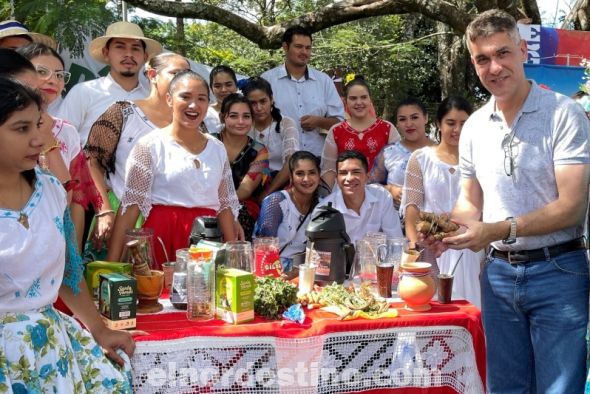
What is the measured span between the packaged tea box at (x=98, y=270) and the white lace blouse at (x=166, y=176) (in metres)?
0.63

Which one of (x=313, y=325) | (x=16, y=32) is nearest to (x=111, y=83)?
(x=16, y=32)

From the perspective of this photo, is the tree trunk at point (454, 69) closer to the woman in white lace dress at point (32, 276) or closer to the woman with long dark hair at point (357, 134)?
the woman with long dark hair at point (357, 134)

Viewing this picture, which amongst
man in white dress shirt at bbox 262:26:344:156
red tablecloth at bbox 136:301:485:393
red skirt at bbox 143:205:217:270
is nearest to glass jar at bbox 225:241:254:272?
red tablecloth at bbox 136:301:485:393

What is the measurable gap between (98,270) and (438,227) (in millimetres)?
1319

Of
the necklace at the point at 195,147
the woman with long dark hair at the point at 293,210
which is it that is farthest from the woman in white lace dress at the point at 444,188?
the necklace at the point at 195,147

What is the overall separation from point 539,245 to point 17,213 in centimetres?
173

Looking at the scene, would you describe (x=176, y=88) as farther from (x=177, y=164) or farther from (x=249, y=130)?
(x=249, y=130)

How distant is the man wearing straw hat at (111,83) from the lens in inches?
162

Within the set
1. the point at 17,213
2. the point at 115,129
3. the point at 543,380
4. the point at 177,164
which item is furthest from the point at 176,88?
the point at 543,380

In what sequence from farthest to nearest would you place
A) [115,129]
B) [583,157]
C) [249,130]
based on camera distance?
1. [249,130]
2. [115,129]
3. [583,157]

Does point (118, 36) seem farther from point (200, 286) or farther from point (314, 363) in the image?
point (314, 363)

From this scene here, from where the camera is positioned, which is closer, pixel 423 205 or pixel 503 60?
pixel 503 60

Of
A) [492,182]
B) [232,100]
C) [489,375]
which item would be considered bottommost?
[489,375]

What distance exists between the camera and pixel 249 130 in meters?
4.32
